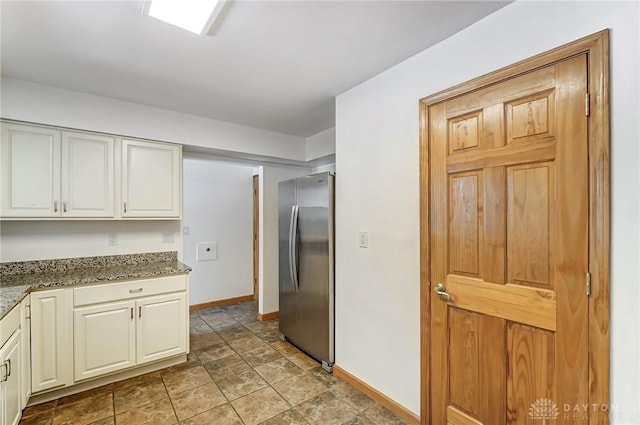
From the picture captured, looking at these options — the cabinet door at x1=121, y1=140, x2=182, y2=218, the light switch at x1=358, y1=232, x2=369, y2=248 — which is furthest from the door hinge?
the cabinet door at x1=121, y1=140, x2=182, y2=218

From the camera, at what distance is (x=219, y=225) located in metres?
4.60

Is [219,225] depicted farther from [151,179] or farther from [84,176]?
[84,176]

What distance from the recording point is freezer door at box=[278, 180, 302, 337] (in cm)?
305

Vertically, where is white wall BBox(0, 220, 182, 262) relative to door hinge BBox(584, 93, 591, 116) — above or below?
below

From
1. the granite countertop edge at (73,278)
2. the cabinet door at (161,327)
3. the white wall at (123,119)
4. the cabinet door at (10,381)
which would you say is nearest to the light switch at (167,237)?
the granite countertop edge at (73,278)

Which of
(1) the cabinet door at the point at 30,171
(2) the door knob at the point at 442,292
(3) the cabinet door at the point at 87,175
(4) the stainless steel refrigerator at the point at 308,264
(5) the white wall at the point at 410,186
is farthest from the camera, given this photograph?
(4) the stainless steel refrigerator at the point at 308,264

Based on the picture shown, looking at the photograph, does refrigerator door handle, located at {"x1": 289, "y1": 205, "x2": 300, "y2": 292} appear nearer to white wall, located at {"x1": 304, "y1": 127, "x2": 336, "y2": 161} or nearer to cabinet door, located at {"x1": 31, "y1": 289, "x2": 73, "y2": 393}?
white wall, located at {"x1": 304, "y1": 127, "x2": 336, "y2": 161}

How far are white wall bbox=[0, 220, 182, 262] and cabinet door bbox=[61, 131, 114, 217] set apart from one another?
0.30m

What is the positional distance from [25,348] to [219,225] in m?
2.77

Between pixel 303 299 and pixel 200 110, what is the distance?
84.8 inches

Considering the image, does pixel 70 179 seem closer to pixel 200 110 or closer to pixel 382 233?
pixel 200 110

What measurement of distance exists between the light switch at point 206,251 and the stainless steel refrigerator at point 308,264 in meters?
1.73

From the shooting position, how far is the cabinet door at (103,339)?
2.25 metres

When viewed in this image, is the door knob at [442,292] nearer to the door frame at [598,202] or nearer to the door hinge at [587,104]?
the door frame at [598,202]
